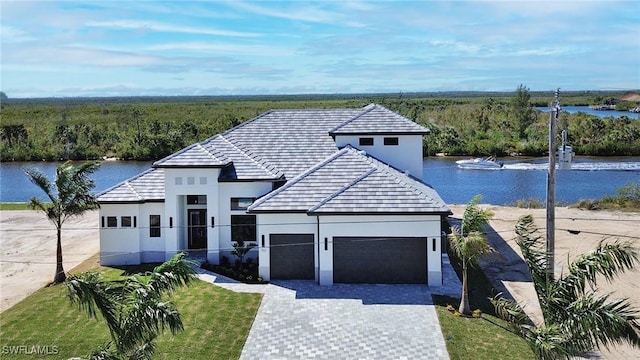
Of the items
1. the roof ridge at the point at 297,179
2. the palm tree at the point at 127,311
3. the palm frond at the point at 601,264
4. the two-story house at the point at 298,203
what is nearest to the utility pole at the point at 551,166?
the palm frond at the point at 601,264

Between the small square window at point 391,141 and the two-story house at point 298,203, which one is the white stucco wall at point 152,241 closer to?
the two-story house at point 298,203

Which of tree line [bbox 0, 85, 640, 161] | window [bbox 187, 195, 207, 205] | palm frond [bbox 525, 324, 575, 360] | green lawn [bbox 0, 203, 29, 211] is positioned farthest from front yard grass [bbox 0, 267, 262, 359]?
tree line [bbox 0, 85, 640, 161]

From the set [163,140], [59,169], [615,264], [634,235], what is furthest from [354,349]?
[163,140]

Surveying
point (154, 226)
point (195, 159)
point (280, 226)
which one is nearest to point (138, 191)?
point (154, 226)

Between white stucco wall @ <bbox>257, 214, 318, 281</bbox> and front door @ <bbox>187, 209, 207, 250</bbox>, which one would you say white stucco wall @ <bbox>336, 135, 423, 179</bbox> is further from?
front door @ <bbox>187, 209, 207, 250</bbox>

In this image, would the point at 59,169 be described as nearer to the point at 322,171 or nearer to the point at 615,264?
the point at 322,171
